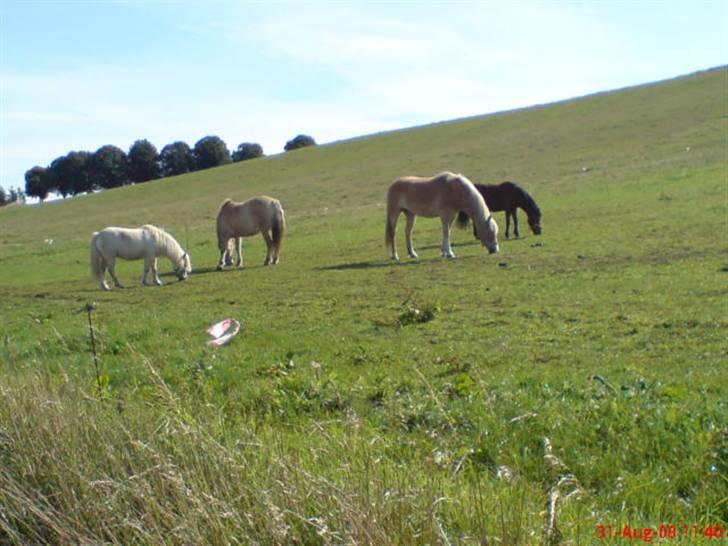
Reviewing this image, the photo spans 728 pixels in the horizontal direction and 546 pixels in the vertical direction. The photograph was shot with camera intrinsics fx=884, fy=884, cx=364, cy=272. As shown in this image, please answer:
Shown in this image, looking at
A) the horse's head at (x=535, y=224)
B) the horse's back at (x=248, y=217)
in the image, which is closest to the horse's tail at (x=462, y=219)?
the horse's head at (x=535, y=224)

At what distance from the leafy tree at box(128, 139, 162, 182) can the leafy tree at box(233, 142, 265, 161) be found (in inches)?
431

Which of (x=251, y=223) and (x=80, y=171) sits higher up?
(x=80, y=171)

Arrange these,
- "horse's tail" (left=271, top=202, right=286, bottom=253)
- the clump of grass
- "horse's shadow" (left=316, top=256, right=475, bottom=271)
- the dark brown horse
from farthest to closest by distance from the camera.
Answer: the dark brown horse < "horse's tail" (left=271, top=202, right=286, bottom=253) < "horse's shadow" (left=316, top=256, right=475, bottom=271) < the clump of grass

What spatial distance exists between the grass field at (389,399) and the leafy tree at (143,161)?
8048 cm

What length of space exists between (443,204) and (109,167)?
277ft

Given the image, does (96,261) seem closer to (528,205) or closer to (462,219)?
(462,219)

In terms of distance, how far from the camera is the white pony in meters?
20.8

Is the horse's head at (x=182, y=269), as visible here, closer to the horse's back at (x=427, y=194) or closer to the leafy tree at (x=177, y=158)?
the horse's back at (x=427, y=194)

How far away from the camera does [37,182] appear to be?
107000 millimetres

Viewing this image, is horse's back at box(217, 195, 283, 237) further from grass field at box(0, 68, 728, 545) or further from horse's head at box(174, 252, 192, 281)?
horse's head at box(174, 252, 192, 281)

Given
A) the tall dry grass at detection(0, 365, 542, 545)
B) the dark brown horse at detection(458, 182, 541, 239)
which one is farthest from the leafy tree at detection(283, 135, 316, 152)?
the tall dry grass at detection(0, 365, 542, 545)

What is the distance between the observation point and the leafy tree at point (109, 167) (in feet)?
325

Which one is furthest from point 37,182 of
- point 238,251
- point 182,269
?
point 182,269
